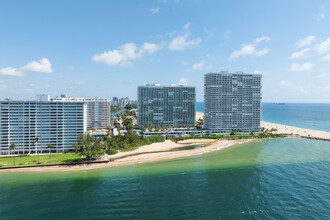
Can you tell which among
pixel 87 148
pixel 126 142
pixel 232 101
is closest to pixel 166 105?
pixel 232 101

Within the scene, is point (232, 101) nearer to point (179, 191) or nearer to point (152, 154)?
point (152, 154)

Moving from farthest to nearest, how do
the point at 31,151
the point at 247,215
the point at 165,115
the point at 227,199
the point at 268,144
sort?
the point at 165,115 → the point at 268,144 → the point at 31,151 → the point at 227,199 → the point at 247,215

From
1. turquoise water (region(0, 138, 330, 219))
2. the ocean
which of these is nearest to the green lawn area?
the ocean

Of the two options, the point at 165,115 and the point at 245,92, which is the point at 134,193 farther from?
the point at 245,92

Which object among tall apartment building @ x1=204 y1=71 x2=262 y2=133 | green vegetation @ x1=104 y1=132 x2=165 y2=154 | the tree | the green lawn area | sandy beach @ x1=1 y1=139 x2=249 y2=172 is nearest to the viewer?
sandy beach @ x1=1 y1=139 x2=249 y2=172

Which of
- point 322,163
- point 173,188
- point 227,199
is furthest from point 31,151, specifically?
point 322,163

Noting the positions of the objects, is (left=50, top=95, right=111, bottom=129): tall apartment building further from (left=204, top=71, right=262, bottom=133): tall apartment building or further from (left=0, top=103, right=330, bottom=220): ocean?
(left=0, top=103, right=330, bottom=220): ocean
